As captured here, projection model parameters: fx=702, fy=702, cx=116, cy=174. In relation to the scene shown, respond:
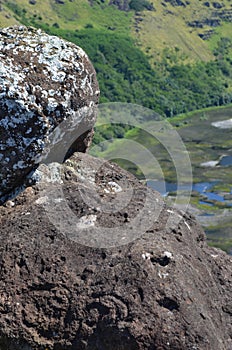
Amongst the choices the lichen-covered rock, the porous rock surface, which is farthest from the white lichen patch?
the lichen-covered rock

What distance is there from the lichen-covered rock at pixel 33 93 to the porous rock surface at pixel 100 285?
768 mm

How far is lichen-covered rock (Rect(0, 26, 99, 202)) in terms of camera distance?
12617 mm

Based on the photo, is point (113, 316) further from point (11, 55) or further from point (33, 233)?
point (11, 55)

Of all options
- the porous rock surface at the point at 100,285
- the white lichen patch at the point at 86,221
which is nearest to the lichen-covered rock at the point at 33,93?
the porous rock surface at the point at 100,285

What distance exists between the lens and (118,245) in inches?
484

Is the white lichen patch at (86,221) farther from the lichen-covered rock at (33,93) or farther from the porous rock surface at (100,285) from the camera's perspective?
the lichen-covered rock at (33,93)

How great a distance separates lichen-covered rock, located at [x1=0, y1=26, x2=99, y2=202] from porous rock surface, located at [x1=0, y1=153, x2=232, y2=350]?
2.52ft

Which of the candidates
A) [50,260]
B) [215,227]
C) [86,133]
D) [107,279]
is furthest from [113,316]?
[215,227]

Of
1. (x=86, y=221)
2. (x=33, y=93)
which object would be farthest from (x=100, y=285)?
(x=33, y=93)

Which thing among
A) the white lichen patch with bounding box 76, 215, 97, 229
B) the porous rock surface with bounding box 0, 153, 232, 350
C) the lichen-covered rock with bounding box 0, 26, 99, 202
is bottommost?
the porous rock surface with bounding box 0, 153, 232, 350

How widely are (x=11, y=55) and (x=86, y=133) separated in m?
2.29

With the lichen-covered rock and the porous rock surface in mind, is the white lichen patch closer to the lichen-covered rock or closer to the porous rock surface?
the porous rock surface

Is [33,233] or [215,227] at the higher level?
[33,233]

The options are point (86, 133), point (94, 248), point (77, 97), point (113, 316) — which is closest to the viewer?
point (113, 316)
